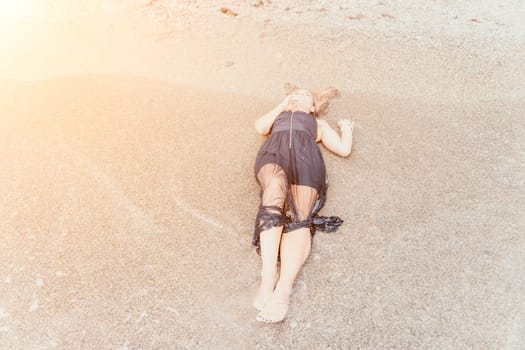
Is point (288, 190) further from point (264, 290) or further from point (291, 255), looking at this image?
point (264, 290)

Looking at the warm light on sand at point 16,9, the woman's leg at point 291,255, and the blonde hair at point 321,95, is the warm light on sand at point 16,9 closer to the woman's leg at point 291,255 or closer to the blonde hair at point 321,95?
the blonde hair at point 321,95

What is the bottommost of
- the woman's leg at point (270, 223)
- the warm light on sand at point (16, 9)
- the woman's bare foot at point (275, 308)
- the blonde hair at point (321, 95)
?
the woman's bare foot at point (275, 308)

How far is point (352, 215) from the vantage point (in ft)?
9.39

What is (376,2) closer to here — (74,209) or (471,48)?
(471,48)

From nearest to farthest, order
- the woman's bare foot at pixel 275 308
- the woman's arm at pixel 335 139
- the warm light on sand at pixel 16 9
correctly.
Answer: the woman's bare foot at pixel 275 308 < the woman's arm at pixel 335 139 < the warm light on sand at pixel 16 9

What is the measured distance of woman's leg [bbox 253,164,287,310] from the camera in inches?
92.7

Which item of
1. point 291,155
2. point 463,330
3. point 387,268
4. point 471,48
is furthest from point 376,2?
point 463,330

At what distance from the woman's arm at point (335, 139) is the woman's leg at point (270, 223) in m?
0.63

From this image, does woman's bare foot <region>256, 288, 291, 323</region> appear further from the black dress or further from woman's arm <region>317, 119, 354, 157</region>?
woman's arm <region>317, 119, 354, 157</region>

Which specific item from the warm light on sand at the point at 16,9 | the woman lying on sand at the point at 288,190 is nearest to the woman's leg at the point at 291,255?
the woman lying on sand at the point at 288,190

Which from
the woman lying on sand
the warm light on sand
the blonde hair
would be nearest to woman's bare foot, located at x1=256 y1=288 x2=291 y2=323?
the woman lying on sand

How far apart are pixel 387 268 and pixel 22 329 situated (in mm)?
1953

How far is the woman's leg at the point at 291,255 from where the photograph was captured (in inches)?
87.8

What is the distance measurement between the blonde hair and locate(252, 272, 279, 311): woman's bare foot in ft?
5.51
